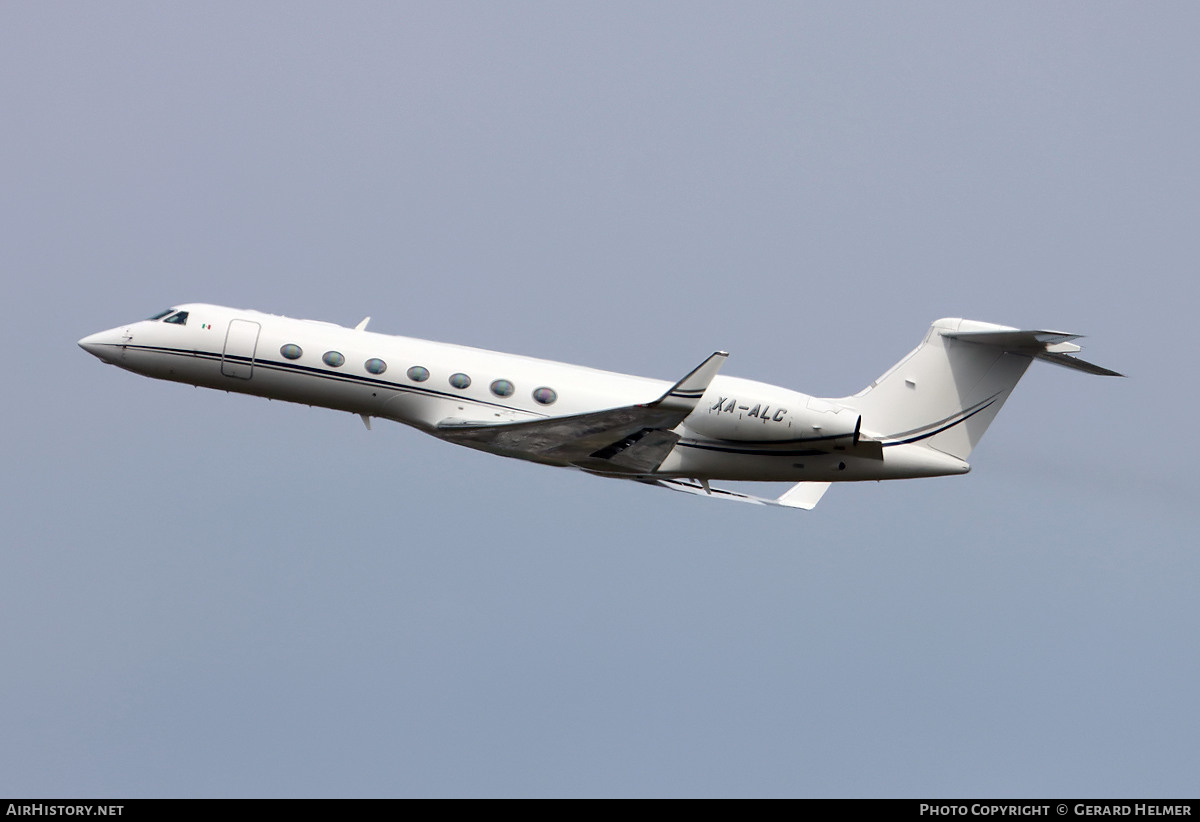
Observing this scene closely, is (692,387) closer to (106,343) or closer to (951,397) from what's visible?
(951,397)

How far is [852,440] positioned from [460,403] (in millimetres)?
7090

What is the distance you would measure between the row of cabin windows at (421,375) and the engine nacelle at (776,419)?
282 centimetres

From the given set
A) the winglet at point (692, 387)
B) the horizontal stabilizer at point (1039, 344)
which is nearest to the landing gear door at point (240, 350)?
the winglet at point (692, 387)

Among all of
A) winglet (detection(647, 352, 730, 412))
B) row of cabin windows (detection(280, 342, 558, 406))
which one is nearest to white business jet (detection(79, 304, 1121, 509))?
row of cabin windows (detection(280, 342, 558, 406))

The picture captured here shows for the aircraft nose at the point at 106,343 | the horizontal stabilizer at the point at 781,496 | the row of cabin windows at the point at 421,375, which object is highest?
the aircraft nose at the point at 106,343

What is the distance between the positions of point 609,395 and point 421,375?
3.47 metres

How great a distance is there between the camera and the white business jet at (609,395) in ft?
85.0

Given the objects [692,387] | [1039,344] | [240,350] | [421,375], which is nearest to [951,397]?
[1039,344]

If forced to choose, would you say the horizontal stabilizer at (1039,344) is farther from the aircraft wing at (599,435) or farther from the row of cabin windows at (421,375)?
the row of cabin windows at (421,375)

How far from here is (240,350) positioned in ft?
A: 90.3
